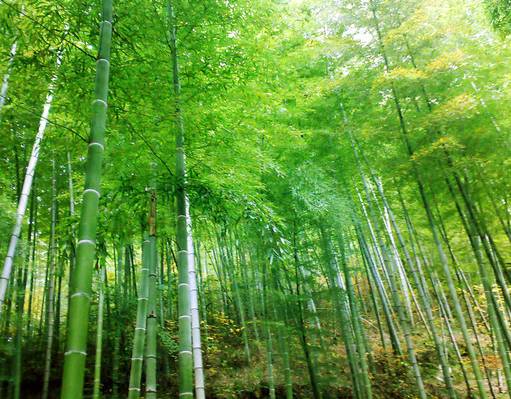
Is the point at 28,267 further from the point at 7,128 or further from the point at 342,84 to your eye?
the point at 342,84

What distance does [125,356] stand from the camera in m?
6.92

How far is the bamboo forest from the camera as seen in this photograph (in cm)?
269

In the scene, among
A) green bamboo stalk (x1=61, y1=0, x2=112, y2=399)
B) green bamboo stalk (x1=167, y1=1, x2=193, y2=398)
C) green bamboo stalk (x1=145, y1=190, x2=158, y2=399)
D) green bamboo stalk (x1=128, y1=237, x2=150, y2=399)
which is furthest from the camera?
green bamboo stalk (x1=128, y1=237, x2=150, y2=399)

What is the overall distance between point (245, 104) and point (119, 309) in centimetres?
473

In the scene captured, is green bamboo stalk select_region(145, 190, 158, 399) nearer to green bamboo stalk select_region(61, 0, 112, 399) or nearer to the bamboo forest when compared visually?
the bamboo forest

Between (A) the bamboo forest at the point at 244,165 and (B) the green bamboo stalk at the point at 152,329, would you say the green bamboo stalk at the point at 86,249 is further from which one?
(B) the green bamboo stalk at the point at 152,329

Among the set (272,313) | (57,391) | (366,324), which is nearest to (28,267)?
(57,391)

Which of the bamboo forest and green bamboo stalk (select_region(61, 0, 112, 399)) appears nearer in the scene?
green bamboo stalk (select_region(61, 0, 112, 399))

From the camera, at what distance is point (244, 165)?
3.89 meters

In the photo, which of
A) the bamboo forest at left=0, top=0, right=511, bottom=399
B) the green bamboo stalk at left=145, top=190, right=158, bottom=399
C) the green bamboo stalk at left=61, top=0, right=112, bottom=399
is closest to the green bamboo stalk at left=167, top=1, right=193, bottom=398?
the bamboo forest at left=0, top=0, right=511, bottom=399

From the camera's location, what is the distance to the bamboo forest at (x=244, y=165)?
2.69 meters

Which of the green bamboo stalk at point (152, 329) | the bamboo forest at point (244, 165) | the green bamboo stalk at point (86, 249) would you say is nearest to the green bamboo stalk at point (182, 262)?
the bamboo forest at point (244, 165)

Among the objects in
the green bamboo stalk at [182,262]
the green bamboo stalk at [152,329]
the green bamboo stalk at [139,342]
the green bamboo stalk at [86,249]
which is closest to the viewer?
the green bamboo stalk at [86,249]

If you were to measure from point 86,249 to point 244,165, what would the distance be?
2.34 metres
